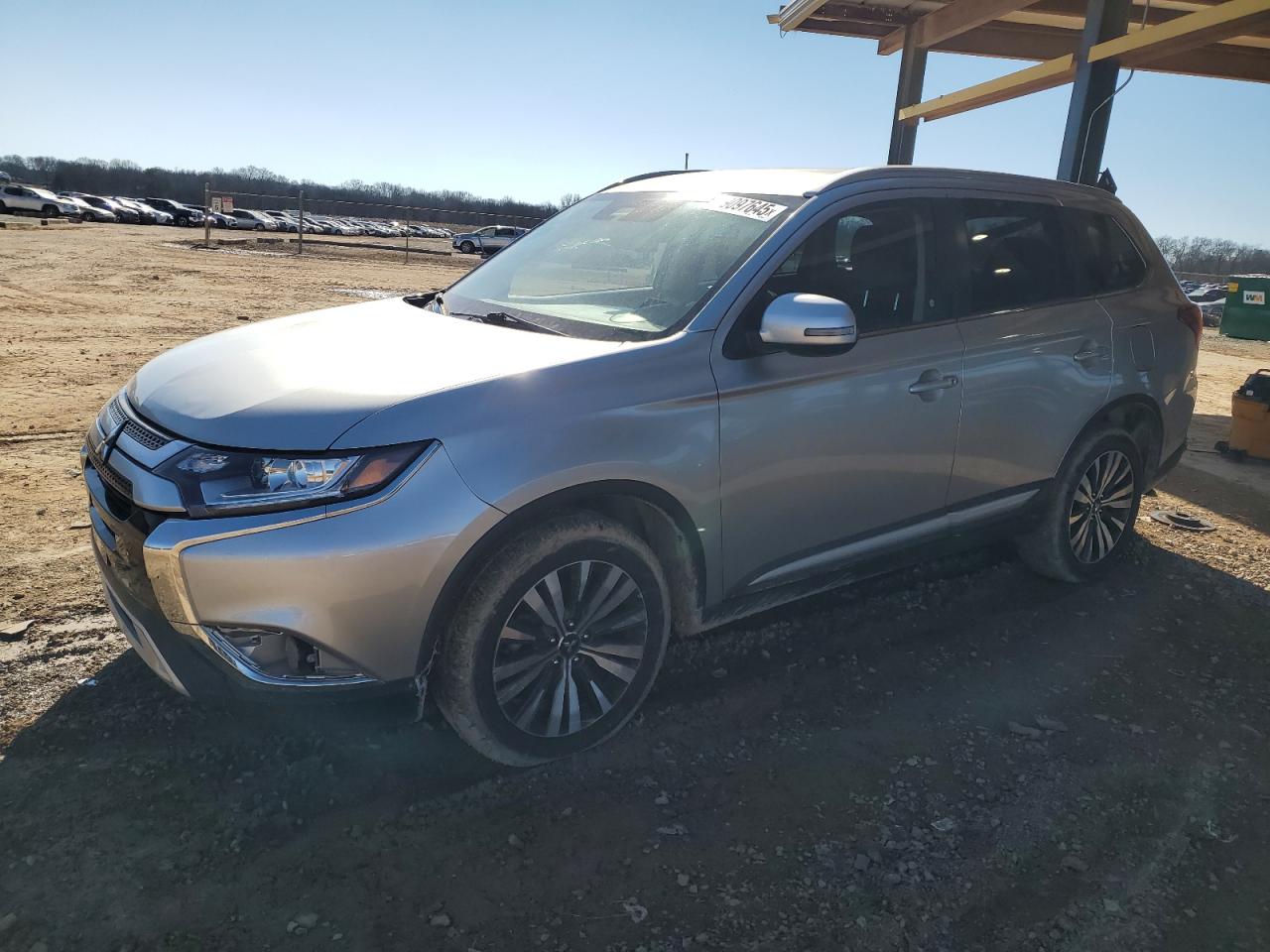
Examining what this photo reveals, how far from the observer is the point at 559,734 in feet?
9.65

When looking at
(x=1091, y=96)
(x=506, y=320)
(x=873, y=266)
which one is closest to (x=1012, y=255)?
(x=873, y=266)

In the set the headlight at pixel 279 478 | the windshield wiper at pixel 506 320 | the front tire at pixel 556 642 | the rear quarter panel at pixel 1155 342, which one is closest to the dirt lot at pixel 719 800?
the front tire at pixel 556 642

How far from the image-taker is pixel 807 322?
295 cm

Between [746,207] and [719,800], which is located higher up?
[746,207]

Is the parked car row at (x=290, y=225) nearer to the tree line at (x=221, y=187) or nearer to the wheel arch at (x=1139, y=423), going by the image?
the tree line at (x=221, y=187)

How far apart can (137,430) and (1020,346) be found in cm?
347

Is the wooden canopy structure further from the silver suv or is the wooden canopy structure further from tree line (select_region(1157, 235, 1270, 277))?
tree line (select_region(1157, 235, 1270, 277))

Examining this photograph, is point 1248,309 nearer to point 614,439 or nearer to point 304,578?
point 614,439

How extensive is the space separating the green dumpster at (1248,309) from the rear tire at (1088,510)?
10.0 meters

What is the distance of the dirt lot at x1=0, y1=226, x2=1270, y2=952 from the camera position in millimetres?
2367

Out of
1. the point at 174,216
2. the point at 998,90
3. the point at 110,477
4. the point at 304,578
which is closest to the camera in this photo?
the point at 304,578

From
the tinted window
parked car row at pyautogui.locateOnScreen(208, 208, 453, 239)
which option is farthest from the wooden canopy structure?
parked car row at pyautogui.locateOnScreen(208, 208, 453, 239)

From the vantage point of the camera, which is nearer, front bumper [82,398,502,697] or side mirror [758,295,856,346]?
front bumper [82,398,502,697]

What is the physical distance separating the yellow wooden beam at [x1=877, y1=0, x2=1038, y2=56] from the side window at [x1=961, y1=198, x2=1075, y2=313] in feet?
22.4
